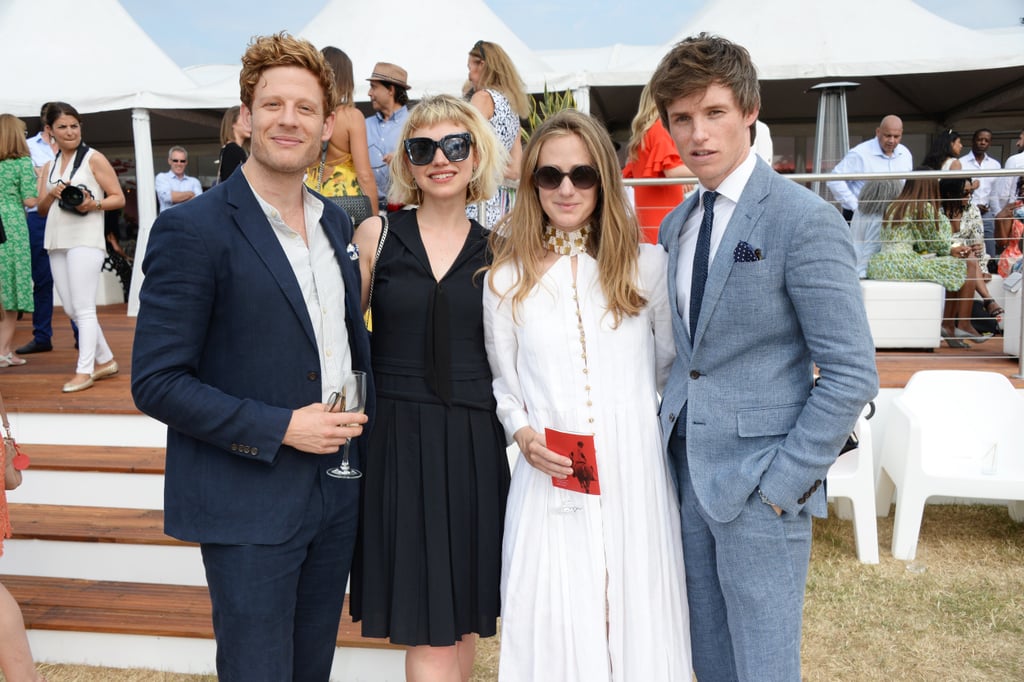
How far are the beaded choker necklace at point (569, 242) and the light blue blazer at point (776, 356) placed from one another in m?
0.41

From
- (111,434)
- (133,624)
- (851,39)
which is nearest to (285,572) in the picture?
(133,624)

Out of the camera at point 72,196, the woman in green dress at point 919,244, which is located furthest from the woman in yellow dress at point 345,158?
the woman in green dress at point 919,244

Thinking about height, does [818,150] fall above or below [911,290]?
above

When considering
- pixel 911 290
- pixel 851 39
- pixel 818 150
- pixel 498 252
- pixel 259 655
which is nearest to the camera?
pixel 259 655

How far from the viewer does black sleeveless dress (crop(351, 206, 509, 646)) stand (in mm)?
2291

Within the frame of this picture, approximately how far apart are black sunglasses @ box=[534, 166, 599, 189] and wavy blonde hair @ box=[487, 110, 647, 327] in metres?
0.03

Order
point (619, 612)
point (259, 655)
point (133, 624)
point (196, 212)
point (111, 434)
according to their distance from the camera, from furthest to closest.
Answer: point (111, 434) < point (133, 624) < point (619, 612) < point (259, 655) < point (196, 212)

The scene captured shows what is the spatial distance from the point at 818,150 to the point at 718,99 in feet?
27.4

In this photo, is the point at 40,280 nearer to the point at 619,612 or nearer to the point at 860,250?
the point at 619,612

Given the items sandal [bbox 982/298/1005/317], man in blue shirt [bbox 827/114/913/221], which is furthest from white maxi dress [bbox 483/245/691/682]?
sandal [bbox 982/298/1005/317]

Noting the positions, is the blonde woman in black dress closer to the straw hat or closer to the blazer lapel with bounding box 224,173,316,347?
the blazer lapel with bounding box 224,173,316,347

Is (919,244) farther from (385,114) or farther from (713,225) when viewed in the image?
(713,225)

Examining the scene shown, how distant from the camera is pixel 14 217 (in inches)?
243

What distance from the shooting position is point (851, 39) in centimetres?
1024
